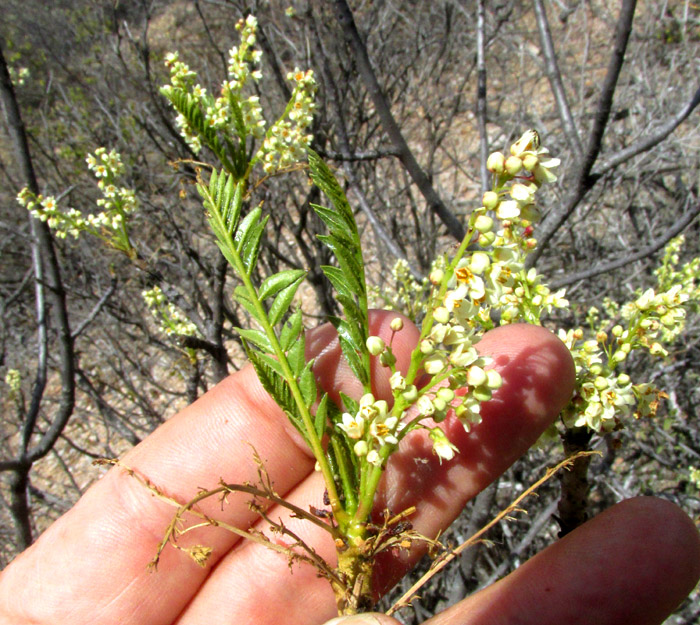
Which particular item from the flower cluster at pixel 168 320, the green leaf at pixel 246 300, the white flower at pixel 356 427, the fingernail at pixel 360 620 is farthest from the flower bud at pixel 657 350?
the flower cluster at pixel 168 320

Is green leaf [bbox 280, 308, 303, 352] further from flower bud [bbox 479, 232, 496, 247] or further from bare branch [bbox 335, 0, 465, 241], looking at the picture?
bare branch [bbox 335, 0, 465, 241]

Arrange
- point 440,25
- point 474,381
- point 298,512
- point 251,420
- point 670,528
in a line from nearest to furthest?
point 474,381 → point 298,512 → point 670,528 → point 251,420 → point 440,25

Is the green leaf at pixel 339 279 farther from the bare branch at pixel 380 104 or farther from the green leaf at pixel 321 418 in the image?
the bare branch at pixel 380 104

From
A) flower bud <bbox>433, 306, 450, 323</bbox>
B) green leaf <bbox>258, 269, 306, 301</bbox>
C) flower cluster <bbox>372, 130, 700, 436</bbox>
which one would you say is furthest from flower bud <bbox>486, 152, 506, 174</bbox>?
green leaf <bbox>258, 269, 306, 301</bbox>

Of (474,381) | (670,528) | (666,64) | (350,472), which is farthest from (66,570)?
(666,64)

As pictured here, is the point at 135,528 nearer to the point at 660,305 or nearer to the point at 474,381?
the point at 474,381

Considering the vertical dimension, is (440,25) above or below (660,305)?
above
